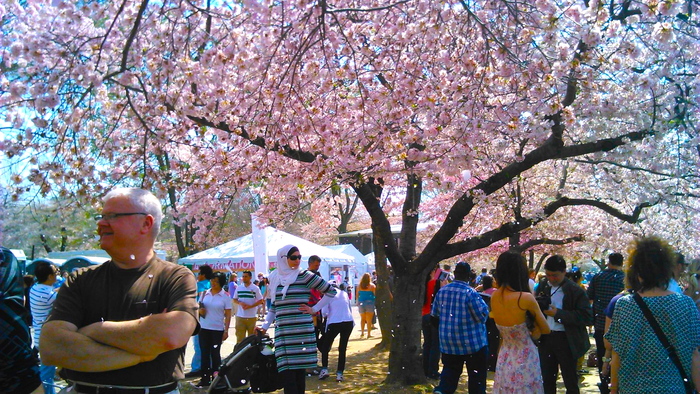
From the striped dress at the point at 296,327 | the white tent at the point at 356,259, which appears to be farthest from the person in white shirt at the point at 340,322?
the white tent at the point at 356,259

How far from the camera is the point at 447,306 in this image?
23.2ft

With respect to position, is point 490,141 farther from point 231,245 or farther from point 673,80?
point 231,245

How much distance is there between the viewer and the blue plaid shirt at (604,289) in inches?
319

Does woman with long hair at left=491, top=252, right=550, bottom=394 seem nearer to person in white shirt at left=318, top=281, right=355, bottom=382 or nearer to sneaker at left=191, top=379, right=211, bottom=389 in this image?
person in white shirt at left=318, top=281, right=355, bottom=382

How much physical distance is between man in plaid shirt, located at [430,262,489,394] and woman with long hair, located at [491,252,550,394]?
112 cm

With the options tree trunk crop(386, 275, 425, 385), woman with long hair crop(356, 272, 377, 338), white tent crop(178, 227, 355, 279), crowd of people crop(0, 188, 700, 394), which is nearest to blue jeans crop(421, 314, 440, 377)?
tree trunk crop(386, 275, 425, 385)

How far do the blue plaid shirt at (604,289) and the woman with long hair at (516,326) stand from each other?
289cm

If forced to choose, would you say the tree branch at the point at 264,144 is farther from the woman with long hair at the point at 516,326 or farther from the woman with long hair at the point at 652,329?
the woman with long hair at the point at 652,329

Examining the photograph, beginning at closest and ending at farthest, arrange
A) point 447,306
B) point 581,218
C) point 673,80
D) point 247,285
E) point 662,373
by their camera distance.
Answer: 1. point 662,373
2. point 447,306
3. point 673,80
4. point 247,285
5. point 581,218

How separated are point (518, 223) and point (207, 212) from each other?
6.44m

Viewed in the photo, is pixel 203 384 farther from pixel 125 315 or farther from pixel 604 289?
pixel 125 315

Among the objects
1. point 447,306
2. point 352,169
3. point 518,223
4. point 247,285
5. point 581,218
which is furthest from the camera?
point 581,218

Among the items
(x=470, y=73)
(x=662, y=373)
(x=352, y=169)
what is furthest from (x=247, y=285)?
(x=662, y=373)

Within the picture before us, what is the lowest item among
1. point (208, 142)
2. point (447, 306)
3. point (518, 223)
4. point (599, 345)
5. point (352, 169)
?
point (599, 345)
